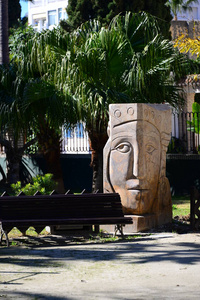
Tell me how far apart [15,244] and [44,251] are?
109cm

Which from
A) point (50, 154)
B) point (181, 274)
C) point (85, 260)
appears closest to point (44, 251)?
point (85, 260)

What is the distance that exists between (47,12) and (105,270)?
44.1 meters

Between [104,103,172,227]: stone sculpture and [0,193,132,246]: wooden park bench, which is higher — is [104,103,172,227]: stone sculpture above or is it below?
above

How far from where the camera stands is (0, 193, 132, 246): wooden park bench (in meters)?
9.52

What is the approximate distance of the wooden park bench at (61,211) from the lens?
375 inches

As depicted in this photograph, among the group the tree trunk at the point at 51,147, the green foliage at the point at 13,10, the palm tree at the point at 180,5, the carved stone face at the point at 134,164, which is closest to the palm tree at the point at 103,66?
the tree trunk at the point at 51,147

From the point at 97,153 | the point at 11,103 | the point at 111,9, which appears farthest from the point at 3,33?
the point at 97,153

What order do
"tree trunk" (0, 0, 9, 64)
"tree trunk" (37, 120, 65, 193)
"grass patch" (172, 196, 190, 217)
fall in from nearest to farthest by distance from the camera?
"grass patch" (172, 196, 190, 217), "tree trunk" (37, 120, 65, 193), "tree trunk" (0, 0, 9, 64)

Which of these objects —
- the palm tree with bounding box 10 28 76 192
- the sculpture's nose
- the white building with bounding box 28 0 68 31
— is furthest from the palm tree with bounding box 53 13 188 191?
the white building with bounding box 28 0 68 31

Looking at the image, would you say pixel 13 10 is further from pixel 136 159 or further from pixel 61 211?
pixel 61 211

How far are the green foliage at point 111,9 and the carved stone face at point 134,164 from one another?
11288 millimetres

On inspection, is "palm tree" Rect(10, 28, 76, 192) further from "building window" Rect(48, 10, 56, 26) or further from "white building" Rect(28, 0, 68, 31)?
"building window" Rect(48, 10, 56, 26)

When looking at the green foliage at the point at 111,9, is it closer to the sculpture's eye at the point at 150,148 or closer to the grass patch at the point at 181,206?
the grass patch at the point at 181,206

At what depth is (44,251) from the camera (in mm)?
8711
